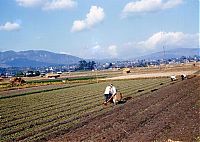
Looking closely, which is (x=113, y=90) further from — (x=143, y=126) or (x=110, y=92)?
(x=143, y=126)

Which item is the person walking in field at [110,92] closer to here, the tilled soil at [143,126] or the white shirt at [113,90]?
the white shirt at [113,90]

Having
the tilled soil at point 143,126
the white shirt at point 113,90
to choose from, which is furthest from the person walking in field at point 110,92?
the tilled soil at point 143,126

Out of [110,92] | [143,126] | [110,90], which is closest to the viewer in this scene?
[143,126]

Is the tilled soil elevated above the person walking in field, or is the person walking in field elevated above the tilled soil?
the person walking in field

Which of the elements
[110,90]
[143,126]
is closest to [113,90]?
[110,90]

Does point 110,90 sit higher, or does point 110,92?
point 110,90

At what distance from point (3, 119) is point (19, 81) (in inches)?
2200

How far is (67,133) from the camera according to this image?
48.9 feet

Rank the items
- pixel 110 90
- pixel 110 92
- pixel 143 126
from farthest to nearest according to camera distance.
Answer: pixel 110 92 → pixel 110 90 → pixel 143 126

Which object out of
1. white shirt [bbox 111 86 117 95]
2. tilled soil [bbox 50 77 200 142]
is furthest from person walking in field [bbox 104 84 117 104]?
tilled soil [bbox 50 77 200 142]

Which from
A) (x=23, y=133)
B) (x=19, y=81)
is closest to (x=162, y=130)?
(x=23, y=133)

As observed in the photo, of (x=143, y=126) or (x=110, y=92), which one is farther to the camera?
(x=110, y=92)

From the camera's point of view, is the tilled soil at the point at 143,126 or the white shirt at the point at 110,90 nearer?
the tilled soil at the point at 143,126

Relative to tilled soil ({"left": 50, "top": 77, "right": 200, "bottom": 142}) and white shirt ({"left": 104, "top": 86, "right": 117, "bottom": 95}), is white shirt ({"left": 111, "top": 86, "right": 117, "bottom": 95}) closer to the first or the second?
white shirt ({"left": 104, "top": 86, "right": 117, "bottom": 95})
